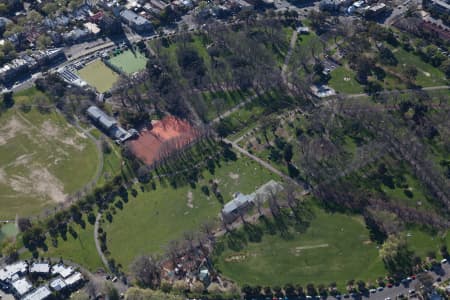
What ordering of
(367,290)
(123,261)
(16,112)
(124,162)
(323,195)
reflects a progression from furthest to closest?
(16,112), (124,162), (323,195), (123,261), (367,290)

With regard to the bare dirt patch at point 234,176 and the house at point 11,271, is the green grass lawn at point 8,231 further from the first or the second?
the bare dirt patch at point 234,176

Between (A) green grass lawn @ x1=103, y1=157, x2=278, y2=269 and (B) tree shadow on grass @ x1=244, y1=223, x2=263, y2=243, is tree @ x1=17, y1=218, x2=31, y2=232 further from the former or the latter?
(B) tree shadow on grass @ x1=244, y1=223, x2=263, y2=243

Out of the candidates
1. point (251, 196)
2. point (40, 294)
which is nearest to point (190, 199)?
point (251, 196)

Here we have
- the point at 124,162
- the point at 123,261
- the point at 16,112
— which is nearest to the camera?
the point at 123,261

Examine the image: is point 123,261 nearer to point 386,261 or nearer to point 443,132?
point 386,261

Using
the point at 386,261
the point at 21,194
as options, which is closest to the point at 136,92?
the point at 21,194

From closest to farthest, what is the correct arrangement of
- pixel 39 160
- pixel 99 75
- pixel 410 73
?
1. pixel 39 160
2. pixel 410 73
3. pixel 99 75

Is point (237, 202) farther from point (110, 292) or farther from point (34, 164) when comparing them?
point (34, 164)

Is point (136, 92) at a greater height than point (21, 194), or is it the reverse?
point (136, 92)
